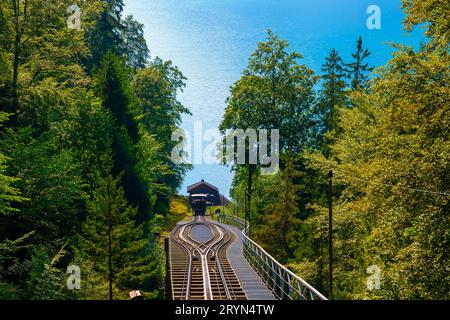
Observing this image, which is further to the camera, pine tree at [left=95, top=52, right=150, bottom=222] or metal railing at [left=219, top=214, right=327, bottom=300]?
pine tree at [left=95, top=52, right=150, bottom=222]

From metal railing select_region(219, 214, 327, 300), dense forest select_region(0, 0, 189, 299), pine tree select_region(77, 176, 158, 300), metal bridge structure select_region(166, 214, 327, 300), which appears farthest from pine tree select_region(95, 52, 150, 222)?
metal railing select_region(219, 214, 327, 300)

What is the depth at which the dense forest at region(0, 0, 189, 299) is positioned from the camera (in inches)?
717

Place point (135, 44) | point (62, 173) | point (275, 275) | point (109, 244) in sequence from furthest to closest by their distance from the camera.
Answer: point (135, 44)
point (62, 173)
point (109, 244)
point (275, 275)

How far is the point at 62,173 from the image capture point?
20531 millimetres

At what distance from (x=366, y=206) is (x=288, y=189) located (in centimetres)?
1591

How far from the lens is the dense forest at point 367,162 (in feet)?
46.4

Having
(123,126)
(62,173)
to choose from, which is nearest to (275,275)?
(62,173)

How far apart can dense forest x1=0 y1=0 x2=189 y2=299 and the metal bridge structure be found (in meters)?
2.10

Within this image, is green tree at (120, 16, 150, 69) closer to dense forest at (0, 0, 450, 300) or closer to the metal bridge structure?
dense forest at (0, 0, 450, 300)

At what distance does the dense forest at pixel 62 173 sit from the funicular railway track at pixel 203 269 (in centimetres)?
182

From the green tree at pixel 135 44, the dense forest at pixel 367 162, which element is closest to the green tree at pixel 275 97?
the dense forest at pixel 367 162

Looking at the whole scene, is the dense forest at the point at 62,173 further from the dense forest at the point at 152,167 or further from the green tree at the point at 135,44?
the green tree at the point at 135,44

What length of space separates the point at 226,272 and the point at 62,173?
9.98 metres

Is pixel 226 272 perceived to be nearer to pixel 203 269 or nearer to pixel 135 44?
pixel 203 269
